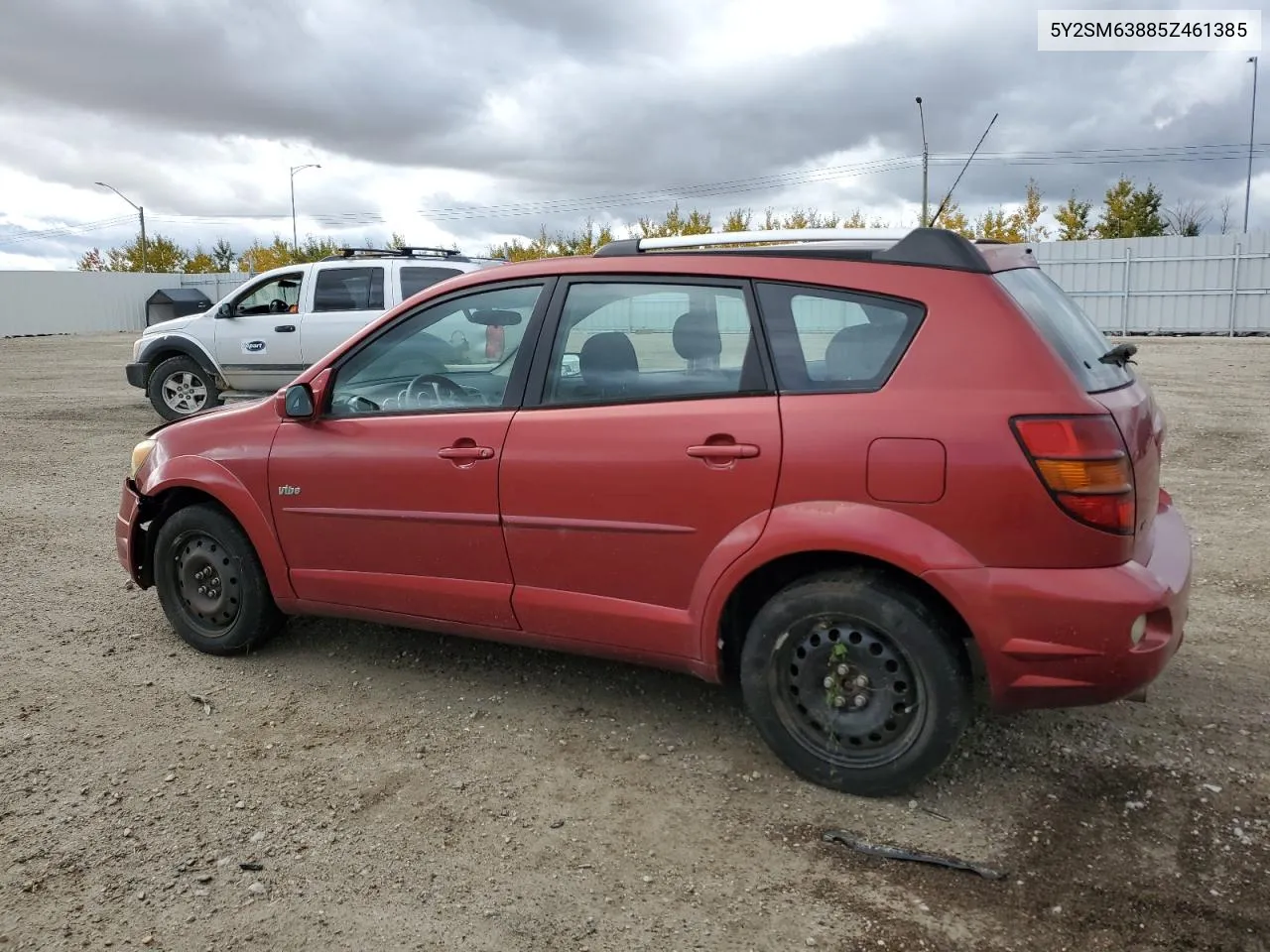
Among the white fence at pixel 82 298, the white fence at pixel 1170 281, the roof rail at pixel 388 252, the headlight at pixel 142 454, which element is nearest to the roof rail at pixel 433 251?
the roof rail at pixel 388 252

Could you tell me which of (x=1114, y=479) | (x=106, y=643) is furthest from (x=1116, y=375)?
(x=106, y=643)

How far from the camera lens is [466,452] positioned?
3715 mm

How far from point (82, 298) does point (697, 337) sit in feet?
153

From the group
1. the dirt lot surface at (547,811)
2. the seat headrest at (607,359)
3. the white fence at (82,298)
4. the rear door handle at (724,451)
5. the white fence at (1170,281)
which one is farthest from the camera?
the white fence at (82,298)

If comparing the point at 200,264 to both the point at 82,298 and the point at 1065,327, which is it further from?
the point at 1065,327

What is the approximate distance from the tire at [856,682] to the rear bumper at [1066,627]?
0.14 meters

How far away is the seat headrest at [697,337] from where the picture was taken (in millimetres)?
3379

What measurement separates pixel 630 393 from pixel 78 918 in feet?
7.25

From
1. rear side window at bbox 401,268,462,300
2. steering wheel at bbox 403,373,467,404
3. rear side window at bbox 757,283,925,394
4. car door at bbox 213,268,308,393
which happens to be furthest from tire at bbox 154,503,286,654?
car door at bbox 213,268,308,393

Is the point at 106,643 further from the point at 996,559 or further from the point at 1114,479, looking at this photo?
the point at 1114,479

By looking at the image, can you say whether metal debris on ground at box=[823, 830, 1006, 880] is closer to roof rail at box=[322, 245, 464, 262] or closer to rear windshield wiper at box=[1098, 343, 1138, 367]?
rear windshield wiper at box=[1098, 343, 1138, 367]

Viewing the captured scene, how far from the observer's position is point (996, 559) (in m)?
2.92

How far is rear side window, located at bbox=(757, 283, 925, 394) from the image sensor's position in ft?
10.2

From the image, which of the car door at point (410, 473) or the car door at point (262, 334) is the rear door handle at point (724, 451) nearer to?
the car door at point (410, 473)
